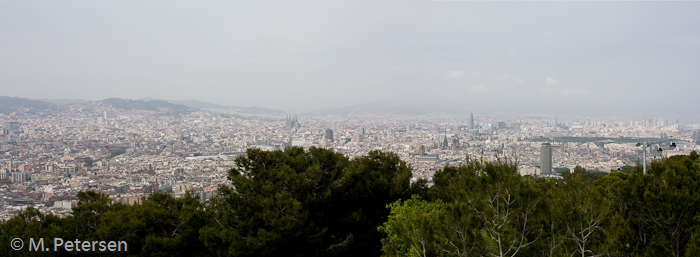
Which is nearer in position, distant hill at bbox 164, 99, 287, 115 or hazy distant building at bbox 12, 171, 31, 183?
hazy distant building at bbox 12, 171, 31, 183

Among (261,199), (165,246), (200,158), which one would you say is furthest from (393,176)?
(200,158)

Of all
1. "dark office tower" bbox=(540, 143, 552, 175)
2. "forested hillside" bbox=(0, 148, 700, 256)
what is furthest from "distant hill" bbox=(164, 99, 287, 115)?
"forested hillside" bbox=(0, 148, 700, 256)

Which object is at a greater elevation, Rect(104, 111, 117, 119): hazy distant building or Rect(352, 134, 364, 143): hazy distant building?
Rect(104, 111, 117, 119): hazy distant building

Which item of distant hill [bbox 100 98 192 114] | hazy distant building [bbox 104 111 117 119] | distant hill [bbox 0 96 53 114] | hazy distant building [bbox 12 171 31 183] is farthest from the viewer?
distant hill [bbox 100 98 192 114]

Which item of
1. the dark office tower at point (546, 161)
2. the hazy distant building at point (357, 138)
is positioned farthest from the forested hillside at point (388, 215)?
the hazy distant building at point (357, 138)

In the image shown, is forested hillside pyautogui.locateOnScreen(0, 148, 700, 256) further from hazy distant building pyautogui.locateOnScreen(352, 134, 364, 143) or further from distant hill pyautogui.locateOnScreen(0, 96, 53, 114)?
distant hill pyautogui.locateOnScreen(0, 96, 53, 114)

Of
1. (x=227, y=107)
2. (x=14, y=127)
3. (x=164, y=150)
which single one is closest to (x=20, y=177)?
(x=164, y=150)

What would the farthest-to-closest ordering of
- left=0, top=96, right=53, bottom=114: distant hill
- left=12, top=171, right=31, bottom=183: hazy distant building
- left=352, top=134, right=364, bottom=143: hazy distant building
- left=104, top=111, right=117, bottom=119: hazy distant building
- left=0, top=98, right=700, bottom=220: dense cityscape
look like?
1. left=104, top=111, right=117, bottom=119: hazy distant building
2. left=352, top=134, right=364, bottom=143: hazy distant building
3. left=0, top=96, right=53, bottom=114: distant hill
4. left=12, top=171, right=31, bottom=183: hazy distant building
5. left=0, top=98, right=700, bottom=220: dense cityscape
